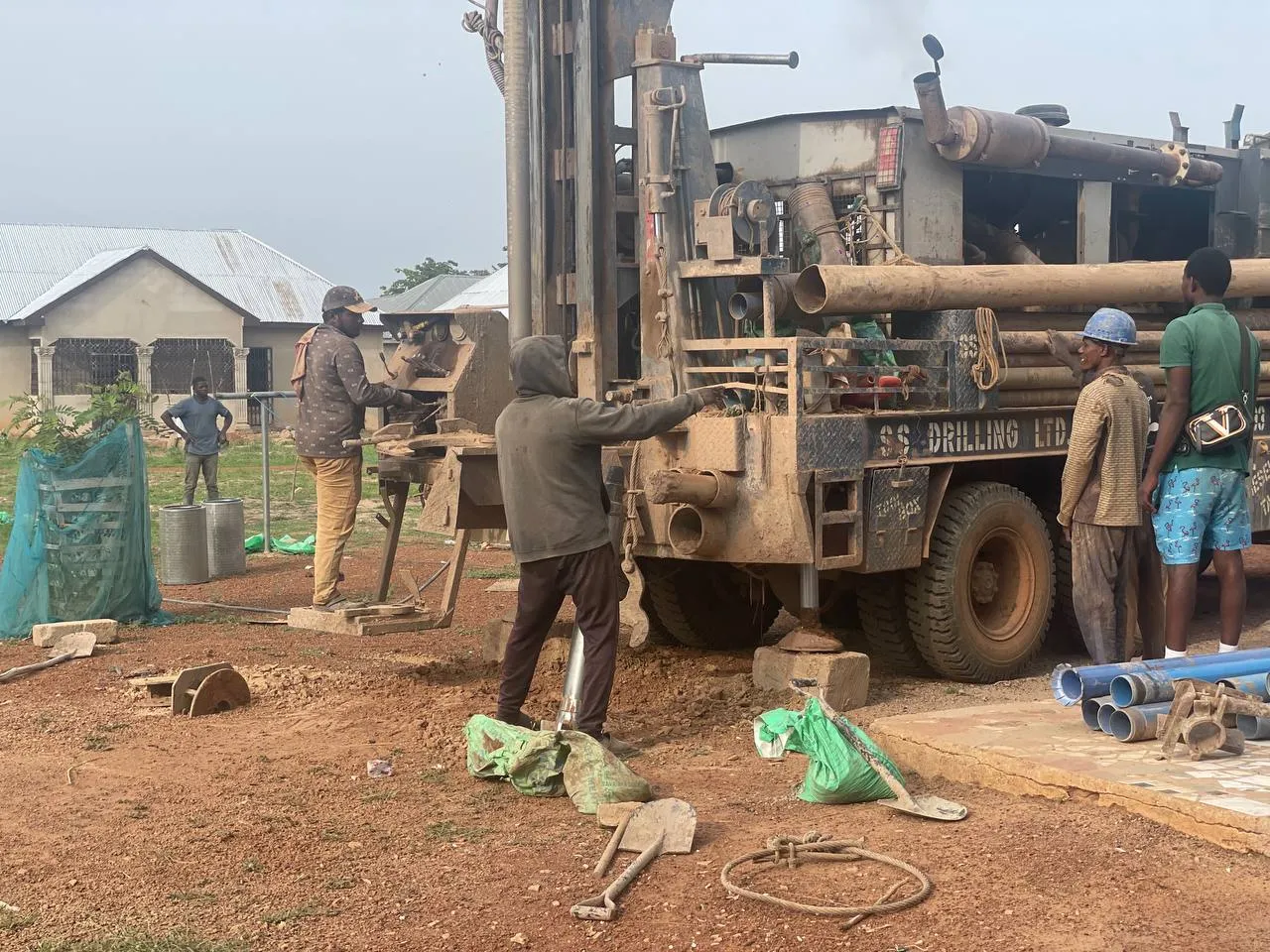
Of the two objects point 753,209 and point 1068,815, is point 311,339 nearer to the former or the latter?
point 753,209

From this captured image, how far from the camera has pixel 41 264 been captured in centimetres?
3619

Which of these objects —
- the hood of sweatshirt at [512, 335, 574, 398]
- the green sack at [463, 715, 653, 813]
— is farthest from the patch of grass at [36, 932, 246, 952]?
the hood of sweatshirt at [512, 335, 574, 398]

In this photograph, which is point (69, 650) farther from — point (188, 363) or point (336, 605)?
point (188, 363)

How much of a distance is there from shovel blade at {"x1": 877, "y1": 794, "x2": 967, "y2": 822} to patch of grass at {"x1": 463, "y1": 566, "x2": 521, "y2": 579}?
271 inches

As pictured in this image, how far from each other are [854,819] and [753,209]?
315cm

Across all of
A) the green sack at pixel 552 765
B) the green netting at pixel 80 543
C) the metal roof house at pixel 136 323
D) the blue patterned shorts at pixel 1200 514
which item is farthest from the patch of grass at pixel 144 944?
the metal roof house at pixel 136 323

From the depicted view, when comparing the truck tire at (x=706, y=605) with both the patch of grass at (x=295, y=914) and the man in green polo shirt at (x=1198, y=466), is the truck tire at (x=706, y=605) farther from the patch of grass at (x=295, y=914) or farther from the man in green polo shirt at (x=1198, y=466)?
the patch of grass at (x=295, y=914)

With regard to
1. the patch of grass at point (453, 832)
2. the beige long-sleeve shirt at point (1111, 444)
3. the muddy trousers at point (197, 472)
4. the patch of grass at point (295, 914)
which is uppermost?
the beige long-sleeve shirt at point (1111, 444)

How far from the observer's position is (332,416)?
9.12 metres

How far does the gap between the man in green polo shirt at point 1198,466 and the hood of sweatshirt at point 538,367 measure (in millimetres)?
2557

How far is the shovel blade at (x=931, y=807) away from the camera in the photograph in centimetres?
502

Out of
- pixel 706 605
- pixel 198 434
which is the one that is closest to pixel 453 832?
pixel 706 605

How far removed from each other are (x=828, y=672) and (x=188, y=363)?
29.1m

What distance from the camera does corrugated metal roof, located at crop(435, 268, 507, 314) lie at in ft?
113
